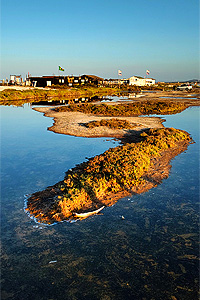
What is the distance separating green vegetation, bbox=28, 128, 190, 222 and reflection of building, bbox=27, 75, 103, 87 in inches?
3390

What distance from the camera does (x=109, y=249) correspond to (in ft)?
22.9

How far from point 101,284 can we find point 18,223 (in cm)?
394

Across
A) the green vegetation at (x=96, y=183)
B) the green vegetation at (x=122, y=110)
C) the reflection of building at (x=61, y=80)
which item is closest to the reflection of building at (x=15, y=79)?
the reflection of building at (x=61, y=80)

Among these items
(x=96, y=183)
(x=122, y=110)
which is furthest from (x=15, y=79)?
(x=96, y=183)

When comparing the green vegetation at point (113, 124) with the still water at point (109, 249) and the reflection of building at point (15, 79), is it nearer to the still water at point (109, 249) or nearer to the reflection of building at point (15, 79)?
the still water at point (109, 249)

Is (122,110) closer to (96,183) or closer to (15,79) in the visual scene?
(96,183)

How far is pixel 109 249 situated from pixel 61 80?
10792cm

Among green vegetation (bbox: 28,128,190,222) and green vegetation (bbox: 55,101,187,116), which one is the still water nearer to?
green vegetation (bbox: 28,128,190,222)

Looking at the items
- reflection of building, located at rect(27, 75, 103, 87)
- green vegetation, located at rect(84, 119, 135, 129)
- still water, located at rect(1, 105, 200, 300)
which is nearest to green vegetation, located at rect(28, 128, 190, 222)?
still water, located at rect(1, 105, 200, 300)

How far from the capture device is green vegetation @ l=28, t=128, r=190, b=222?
885cm

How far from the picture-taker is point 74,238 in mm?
7457

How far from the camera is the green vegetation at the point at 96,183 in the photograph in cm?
885

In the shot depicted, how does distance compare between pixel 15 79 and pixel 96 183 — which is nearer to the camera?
pixel 96 183

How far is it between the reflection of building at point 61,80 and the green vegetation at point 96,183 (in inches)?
3390
